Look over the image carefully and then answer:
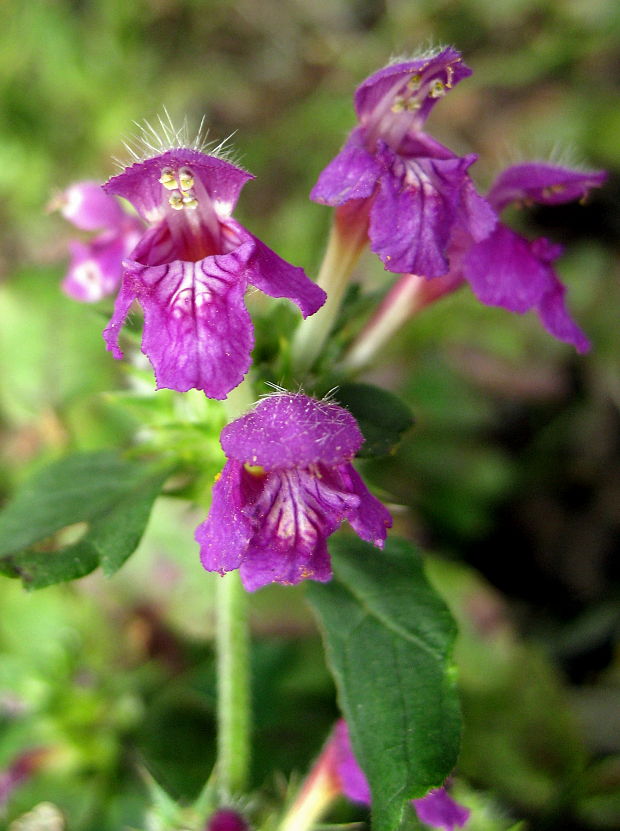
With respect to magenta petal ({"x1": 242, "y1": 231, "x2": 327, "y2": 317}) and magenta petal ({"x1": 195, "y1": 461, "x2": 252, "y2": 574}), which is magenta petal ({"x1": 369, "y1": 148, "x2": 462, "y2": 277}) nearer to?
magenta petal ({"x1": 242, "y1": 231, "x2": 327, "y2": 317})

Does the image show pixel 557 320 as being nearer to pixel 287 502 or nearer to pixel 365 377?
pixel 287 502

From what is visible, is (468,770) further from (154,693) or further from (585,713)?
(154,693)

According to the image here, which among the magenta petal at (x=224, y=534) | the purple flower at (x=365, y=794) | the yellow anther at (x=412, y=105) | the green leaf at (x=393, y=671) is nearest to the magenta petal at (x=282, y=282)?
the magenta petal at (x=224, y=534)

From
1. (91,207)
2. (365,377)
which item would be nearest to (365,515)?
(91,207)

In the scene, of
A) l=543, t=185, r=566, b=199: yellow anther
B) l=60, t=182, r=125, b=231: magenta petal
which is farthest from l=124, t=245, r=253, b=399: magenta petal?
l=543, t=185, r=566, b=199: yellow anther

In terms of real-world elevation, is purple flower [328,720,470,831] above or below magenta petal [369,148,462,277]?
below

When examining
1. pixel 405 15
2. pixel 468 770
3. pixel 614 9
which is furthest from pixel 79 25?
pixel 468 770
